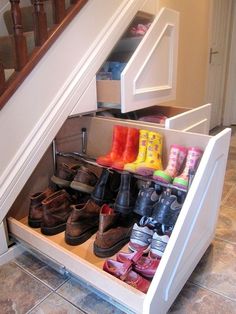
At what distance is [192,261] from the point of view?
1.08m

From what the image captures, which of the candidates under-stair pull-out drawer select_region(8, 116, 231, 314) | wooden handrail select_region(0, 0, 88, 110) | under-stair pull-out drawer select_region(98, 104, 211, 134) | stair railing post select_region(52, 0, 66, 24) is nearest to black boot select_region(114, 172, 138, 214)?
under-stair pull-out drawer select_region(8, 116, 231, 314)

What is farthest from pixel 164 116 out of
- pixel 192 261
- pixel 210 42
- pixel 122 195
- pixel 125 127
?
pixel 210 42

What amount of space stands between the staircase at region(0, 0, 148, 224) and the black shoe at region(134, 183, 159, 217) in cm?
48

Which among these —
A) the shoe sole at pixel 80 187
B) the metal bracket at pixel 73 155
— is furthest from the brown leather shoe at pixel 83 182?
the metal bracket at pixel 73 155

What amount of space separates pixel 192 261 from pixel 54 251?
557 mm

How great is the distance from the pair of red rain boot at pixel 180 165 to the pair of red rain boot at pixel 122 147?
0.20 m

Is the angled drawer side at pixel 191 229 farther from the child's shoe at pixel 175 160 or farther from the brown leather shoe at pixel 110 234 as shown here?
the brown leather shoe at pixel 110 234

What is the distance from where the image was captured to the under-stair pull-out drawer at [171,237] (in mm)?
855

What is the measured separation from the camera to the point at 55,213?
123 centimetres

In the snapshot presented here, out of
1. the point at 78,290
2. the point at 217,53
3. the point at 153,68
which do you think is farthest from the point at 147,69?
the point at 217,53

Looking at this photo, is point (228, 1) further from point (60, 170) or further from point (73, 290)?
point (73, 290)

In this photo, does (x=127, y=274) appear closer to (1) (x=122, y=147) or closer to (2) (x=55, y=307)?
(2) (x=55, y=307)

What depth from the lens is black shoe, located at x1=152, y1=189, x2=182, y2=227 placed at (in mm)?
1033

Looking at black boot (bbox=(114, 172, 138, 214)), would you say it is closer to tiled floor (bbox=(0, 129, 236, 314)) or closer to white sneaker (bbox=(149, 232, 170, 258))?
white sneaker (bbox=(149, 232, 170, 258))
